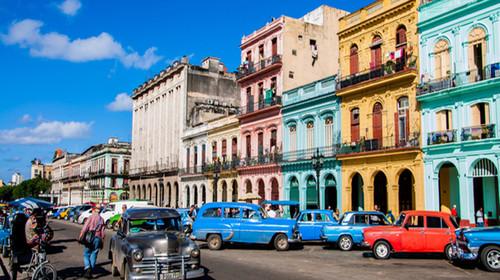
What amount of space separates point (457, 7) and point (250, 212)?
1441cm

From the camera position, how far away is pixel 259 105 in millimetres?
38281

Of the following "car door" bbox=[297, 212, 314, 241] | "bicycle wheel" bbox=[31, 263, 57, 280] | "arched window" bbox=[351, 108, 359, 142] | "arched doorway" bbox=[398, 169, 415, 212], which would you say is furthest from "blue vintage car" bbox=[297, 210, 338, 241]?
"bicycle wheel" bbox=[31, 263, 57, 280]

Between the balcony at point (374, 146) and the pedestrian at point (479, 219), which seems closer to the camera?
the pedestrian at point (479, 219)

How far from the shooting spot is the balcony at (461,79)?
21.9m

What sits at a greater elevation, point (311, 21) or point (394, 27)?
point (311, 21)

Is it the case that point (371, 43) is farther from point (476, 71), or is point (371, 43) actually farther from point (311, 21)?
point (311, 21)

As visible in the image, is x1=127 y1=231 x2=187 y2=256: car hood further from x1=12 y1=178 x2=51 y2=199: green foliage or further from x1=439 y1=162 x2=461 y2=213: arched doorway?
x1=12 y1=178 x2=51 y2=199: green foliage

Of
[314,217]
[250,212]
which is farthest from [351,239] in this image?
[250,212]

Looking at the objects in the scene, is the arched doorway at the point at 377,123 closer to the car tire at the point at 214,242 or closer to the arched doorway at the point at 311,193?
the arched doorway at the point at 311,193

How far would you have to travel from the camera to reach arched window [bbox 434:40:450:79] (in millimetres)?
24312

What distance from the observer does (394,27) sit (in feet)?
89.4

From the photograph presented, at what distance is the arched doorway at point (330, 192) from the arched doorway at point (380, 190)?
2.80 metres

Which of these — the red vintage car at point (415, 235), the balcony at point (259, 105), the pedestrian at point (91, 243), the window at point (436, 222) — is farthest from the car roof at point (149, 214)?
the balcony at point (259, 105)

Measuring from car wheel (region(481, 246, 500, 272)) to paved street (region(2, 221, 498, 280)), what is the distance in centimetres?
25
